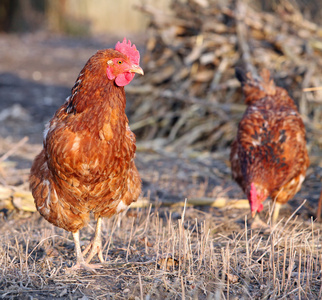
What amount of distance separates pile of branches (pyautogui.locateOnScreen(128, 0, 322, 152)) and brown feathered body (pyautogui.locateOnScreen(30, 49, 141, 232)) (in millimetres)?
3821

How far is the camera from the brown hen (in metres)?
2.79

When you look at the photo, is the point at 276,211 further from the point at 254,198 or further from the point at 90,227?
the point at 90,227

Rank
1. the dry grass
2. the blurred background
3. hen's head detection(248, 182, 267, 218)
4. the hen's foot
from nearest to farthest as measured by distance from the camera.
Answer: the dry grass, the hen's foot, hen's head detection(248, 182, 267, 218), the blurred background

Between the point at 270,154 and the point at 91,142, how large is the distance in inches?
78.1

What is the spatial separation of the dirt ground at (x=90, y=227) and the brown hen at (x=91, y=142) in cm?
36

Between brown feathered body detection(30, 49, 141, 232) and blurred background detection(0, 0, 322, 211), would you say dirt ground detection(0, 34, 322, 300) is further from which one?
brown feathered body detection(30, 49, 141, 232)

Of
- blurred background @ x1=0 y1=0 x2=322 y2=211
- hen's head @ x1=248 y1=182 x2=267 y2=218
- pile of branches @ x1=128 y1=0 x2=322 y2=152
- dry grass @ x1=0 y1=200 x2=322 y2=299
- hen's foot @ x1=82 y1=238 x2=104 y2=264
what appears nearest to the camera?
dry grass @ x1=0 y1=200 x2=322 y2=299

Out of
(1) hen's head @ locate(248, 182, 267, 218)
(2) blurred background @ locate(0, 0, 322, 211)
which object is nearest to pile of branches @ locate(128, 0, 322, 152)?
(2) blurred background @ locate(0, 0, 322, 211)

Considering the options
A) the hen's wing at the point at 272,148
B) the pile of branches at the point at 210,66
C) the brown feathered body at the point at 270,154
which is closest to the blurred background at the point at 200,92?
the pile of branches at the point at 210,66

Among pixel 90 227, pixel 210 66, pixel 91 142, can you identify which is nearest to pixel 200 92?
pixel 210 66

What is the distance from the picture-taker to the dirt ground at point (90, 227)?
2750 millimetres

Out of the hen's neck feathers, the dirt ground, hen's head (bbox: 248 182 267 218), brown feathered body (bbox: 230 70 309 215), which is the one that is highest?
the hen's neck feathers

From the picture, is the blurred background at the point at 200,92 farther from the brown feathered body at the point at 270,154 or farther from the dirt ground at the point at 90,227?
the brown feathered body at the point at 270,154

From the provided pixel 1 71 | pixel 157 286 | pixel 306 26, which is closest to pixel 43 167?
pixel 157 286
